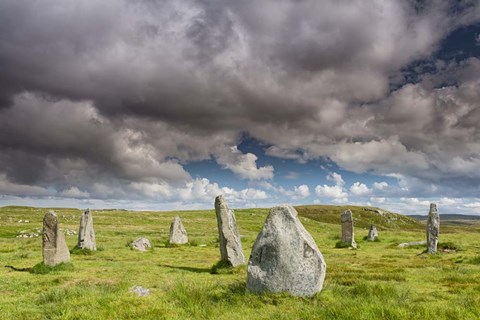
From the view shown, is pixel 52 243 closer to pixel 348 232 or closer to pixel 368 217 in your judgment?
pixel 348 232

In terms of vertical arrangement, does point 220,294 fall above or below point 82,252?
above

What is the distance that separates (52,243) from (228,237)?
369 inches

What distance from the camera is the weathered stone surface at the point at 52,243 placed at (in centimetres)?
2186

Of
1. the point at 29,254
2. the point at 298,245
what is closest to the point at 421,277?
the point at 298,245

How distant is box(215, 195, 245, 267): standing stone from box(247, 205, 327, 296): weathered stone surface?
8455 mm

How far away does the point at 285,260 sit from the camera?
13531 mm

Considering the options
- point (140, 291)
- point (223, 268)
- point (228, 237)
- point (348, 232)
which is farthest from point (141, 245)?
point (140, 291)

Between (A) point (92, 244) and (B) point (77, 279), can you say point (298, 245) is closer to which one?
(B) point (77, 279)

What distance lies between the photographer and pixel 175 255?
99.9ft

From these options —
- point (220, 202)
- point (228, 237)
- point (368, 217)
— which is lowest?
point (368, 217)

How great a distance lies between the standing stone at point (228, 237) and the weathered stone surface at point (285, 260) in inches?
333

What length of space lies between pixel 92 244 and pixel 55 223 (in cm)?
982

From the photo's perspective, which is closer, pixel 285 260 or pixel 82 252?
pixel 285 260

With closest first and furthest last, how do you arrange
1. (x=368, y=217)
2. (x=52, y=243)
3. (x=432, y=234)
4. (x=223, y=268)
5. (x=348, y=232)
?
1. (x=223, y=268)
2. (x=52, y=243)
3. (x=432, y=234)
4. (x=348, y=232)
5. (x=368, y=217)
